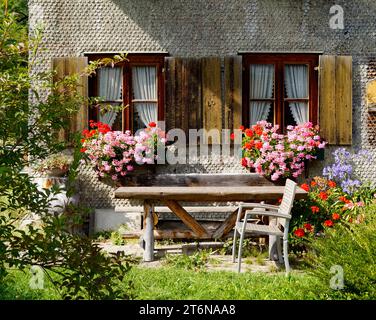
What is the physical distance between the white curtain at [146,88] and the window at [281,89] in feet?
4.58

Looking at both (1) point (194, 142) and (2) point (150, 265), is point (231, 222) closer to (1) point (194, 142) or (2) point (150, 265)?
(2) point (150, 265)

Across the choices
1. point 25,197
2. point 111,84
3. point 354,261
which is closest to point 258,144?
point 111,84

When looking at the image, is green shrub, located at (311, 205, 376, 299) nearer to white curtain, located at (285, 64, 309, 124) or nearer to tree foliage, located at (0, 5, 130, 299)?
tree foliage, located at (0, 5, 130, 299)

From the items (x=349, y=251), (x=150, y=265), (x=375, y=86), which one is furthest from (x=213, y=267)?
(x=375, y=86)

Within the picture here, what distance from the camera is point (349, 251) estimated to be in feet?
14.3

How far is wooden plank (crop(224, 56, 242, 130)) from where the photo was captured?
29.0ft

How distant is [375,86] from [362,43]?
2.26 feet

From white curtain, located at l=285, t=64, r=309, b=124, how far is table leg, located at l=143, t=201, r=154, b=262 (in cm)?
329

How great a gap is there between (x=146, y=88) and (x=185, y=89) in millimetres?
646

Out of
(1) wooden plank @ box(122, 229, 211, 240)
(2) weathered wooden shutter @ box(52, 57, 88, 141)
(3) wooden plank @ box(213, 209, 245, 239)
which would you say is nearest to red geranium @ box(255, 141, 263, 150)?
(3) wooden plank @ box(213, 209, 245, 239)

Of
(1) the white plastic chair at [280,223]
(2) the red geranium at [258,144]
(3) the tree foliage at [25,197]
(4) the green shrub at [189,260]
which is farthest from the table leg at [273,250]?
(3) the tree foliage at [25,197]

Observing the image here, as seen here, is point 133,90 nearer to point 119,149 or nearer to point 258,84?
point 119,149

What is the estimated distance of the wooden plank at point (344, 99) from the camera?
29.1 ft

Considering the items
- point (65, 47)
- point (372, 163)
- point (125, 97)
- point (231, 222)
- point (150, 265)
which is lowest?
point (150, 265)
